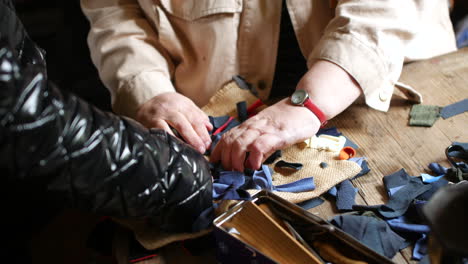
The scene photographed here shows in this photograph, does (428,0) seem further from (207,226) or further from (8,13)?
(8,13)

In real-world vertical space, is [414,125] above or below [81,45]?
above

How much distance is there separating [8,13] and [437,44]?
962 mm

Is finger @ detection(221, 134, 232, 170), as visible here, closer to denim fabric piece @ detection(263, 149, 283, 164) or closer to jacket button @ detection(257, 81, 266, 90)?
denim fabric piece @ detection(263, 149, 283, 164)

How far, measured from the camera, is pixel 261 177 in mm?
811

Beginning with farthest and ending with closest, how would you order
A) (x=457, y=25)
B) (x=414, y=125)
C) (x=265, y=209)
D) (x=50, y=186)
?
1. (x=457, y=25)
2. (x=414, y=125)
3. (x=265, y=209)
4. (x=50, y=186)

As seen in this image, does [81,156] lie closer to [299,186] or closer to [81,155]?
[81,155]

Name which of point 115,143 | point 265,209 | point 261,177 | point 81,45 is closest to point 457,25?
point 261,177

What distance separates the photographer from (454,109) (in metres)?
0.94

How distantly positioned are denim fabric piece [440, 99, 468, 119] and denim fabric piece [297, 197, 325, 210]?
1.15ft

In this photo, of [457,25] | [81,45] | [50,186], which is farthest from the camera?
[81,45]

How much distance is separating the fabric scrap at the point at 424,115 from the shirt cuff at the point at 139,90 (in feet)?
1.75

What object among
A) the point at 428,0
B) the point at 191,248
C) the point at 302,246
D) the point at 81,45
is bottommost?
the point at 81,45

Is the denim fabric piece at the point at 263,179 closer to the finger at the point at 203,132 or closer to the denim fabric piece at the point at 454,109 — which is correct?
the finger at the point at 203,132

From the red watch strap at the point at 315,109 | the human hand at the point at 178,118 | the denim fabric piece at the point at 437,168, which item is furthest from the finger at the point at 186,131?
the denim fabric piece at the point at 437,168
